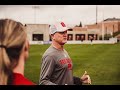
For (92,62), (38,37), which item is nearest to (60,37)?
(38,37)

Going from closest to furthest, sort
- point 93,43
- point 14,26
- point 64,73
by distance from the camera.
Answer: point 64,73 < point 14,26 < point 93,43

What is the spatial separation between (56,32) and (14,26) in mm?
681

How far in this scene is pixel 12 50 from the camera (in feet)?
15.4

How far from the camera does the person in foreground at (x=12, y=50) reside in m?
4.66

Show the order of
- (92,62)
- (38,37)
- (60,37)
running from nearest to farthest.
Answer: (60,37) < (92,62) < (38,37)

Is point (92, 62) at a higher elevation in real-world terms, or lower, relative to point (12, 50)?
lower

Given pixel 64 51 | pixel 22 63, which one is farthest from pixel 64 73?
pixel 22 63

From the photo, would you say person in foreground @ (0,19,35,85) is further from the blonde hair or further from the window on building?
the window on building

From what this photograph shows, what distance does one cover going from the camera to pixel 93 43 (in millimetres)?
5020

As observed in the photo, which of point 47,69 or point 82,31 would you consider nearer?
point 47,69

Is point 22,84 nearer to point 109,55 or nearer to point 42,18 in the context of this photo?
point 42,18

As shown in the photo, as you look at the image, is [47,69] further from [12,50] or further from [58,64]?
[12,50]

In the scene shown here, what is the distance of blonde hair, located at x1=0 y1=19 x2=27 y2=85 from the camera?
466 cm

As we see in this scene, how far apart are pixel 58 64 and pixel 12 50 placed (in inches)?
33.6
